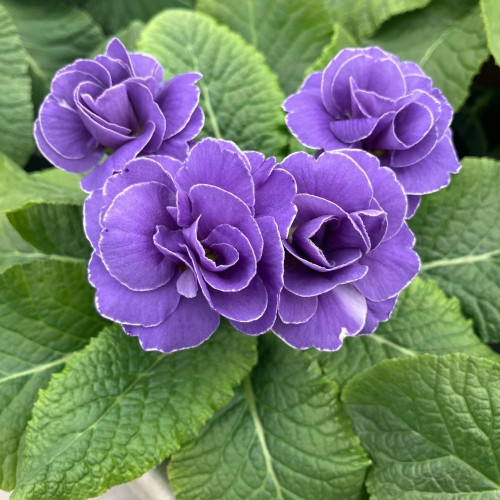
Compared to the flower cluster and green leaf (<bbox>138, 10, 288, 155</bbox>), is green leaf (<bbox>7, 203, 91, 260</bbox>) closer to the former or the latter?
the flower cluster

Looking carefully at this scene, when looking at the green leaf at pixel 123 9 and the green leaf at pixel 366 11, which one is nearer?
the green leaf at pixel 366 11

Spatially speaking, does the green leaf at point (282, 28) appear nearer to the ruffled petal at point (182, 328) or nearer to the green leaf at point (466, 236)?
the green leaf at point (466, 236)

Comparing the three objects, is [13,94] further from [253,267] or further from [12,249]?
[253,267]

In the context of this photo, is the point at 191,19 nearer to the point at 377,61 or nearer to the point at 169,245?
the point at 377,61

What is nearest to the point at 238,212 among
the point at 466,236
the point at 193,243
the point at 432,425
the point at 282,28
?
the point at 193,243

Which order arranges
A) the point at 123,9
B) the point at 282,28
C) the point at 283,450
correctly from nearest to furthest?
the point at 283,450 < the point at 282,28 < the point at 123,9

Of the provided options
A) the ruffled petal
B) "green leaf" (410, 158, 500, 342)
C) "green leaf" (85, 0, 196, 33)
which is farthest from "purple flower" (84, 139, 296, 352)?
"green leaf" (85, 0, 196, 33)

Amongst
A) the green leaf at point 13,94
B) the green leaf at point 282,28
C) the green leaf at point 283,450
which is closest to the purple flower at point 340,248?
the green leaf at point 283,450
